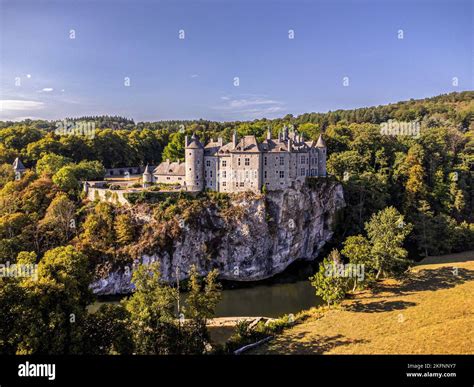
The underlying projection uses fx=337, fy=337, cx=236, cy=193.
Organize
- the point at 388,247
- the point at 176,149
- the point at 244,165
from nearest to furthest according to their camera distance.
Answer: the point at 388,247 < the point at 244,165 < the point at 176,149

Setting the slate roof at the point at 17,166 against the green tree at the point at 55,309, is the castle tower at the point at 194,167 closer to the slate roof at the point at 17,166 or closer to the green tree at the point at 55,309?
the slate roof at the point at 17,166

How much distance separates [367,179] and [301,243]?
12.4 metres

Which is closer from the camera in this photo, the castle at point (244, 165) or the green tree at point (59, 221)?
the green tree at point (59, 221)

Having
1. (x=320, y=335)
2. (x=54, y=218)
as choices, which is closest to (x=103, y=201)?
(x=54, y=218)

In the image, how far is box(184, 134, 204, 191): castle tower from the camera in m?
33.4

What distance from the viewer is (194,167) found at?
33406 mm

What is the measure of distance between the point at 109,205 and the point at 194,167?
28.6 feet

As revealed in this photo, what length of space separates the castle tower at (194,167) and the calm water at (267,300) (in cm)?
1068

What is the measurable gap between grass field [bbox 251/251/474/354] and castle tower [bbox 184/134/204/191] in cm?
1636

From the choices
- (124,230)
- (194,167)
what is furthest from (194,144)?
(124,230)

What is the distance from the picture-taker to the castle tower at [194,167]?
110 feet

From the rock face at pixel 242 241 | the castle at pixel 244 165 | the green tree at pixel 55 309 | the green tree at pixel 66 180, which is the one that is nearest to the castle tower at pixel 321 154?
the castle at pixel 244 165

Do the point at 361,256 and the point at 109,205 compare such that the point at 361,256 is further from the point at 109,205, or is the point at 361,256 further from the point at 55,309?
the point at 109,205

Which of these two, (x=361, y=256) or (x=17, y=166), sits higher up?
(x=17, y=166)
